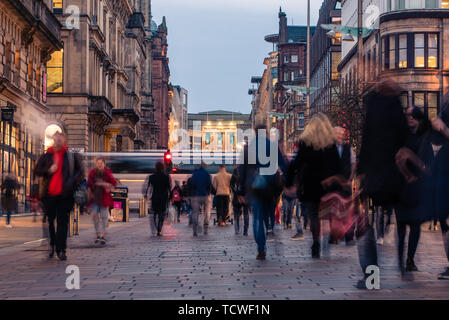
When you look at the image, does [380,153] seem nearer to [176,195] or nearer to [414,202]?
[414,202]

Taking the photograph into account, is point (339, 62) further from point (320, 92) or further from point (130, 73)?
point (130, 73)

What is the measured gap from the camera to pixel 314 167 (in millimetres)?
10406

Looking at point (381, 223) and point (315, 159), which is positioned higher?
point (315, 159)

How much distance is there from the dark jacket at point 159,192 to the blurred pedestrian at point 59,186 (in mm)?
6692

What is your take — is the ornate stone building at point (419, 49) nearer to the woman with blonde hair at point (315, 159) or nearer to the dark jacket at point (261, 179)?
the dark jacket at point (261, 179)

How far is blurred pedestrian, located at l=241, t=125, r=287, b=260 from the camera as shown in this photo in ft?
35.7

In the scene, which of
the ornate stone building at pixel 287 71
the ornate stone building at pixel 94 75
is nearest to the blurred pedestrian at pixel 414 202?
the ornate stone building at pixel 94 75

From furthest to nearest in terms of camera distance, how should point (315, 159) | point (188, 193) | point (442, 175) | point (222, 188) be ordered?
point (222, 188) < point (188, 193) < point (315, 159) < point (442, 175)

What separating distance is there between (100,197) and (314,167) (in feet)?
20.8

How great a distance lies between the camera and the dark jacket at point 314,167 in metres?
10.4

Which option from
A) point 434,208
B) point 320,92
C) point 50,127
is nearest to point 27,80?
point 50,127

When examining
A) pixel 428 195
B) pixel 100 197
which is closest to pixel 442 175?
pixel 428 195

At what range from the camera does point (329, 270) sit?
952 cm

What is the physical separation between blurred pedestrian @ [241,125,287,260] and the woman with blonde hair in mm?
344
